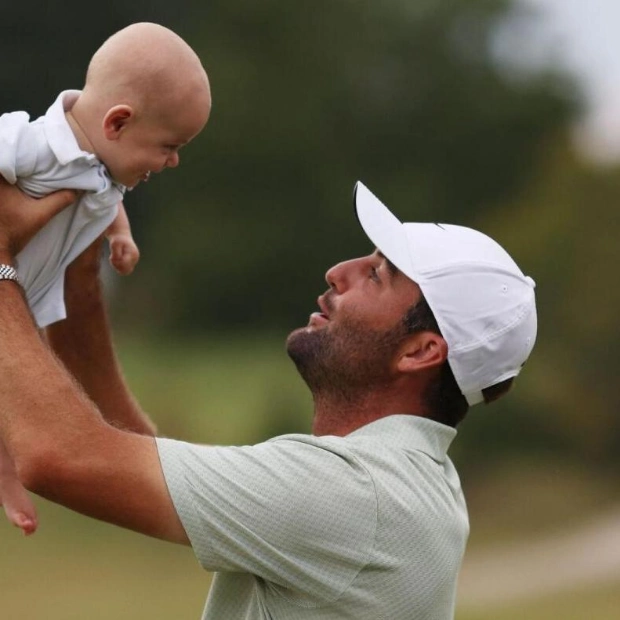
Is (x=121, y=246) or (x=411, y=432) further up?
(x=121, y=246)

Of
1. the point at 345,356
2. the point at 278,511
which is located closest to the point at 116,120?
the point at 345,356

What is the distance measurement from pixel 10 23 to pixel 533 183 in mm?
9578

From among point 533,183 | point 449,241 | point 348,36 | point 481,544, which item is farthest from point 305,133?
point 449,241

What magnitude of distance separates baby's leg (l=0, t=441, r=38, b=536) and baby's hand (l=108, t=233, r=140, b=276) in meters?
0.58

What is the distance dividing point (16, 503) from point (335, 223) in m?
23.8

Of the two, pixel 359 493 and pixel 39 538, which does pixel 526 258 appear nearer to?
pixel 39 538

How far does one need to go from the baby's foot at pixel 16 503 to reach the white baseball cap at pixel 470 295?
1.03 m

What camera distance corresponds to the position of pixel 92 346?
426 centimetres

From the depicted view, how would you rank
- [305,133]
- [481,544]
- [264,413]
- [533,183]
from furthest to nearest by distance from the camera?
[305,133], [533,183], [264,413], [481,544]

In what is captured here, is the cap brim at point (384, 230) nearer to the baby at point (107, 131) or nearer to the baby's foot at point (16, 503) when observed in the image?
the baby at point (107, 131)

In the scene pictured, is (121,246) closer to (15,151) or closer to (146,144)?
(146,144)

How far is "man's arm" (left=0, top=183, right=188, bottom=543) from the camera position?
3.38 m

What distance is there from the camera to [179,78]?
3766 millimetres

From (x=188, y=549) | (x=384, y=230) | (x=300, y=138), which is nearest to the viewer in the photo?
(x=384, y=230)
